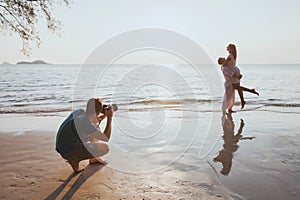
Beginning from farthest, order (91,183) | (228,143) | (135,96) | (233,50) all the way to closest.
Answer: (135,96) < (233,50) < (228,143) < (91,183)

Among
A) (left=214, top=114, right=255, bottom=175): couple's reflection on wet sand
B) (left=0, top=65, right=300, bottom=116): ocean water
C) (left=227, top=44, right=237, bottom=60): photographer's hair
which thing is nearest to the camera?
(left=214, top=114, right=255, bottom=175): couple's reflection on wet sand

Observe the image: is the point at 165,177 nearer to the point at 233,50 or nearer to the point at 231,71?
the point at 231,71

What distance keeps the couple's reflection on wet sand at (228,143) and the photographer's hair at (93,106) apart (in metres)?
2.08

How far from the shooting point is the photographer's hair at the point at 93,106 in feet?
12.3

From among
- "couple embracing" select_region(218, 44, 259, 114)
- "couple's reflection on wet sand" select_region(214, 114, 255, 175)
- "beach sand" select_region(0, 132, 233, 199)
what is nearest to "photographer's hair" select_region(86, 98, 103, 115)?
"beach sand" select_region(0, 132, 233, 199)

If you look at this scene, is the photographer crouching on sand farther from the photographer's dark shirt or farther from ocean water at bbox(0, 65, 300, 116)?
ocean water at bbox(0, 65, 300, 116)

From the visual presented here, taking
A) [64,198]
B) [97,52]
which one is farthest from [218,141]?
[64,198]

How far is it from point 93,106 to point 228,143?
10.1 feet

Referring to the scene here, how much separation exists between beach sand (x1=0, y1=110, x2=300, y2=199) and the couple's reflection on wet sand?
0.09 metres

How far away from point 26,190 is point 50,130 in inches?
146

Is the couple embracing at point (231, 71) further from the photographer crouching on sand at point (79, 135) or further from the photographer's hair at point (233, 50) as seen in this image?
the photographer crouching on sand at point (79, 135)

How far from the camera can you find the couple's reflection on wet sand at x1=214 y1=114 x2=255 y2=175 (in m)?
4.18

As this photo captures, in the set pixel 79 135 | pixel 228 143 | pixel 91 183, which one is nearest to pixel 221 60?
pixel 228 143

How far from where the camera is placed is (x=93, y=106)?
3775 millimetres
